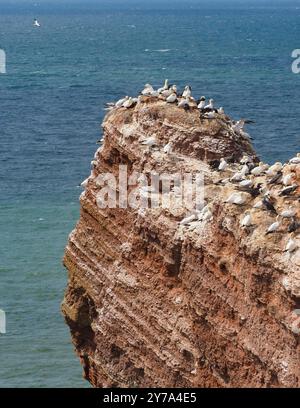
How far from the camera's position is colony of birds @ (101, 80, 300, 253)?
1182 inches

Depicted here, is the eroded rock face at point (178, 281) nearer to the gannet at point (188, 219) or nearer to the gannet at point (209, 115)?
the gannet at point (188, 219)

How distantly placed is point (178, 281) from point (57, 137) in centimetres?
6251

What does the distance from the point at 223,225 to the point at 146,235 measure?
3849 mm

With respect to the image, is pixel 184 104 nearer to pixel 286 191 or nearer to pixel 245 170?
pixel 245 170

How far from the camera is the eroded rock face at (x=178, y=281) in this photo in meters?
29.3

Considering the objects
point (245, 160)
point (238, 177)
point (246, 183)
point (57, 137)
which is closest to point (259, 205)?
point (246, 183)

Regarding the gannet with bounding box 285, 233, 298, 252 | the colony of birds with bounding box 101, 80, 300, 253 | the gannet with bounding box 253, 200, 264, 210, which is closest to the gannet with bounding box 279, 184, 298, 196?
the colony of birds with bounding box 101, 80, 300, 253

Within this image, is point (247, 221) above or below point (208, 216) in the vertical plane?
above

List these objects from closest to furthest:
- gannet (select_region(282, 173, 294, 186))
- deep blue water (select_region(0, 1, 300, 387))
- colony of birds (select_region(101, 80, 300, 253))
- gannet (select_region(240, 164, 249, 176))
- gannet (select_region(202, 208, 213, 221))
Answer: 1. colony of birds (select_region(101, 80, 300, 253))
2. gannet (select_region(202, 208, 213, 221))
3. gannet (select_region(282, 173, 294, 186))
4. gannet (select_region(240, 164, 249, 176))
5. deep blue water (select_region(0, 1, 300, 387))

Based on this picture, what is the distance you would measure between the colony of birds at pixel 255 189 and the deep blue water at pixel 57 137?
47.0ft

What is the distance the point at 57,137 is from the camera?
9531 centimetres

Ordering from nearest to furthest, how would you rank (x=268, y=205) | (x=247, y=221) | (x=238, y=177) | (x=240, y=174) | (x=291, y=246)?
(x=291, y=246)
(x=247, y=221)
(x=268, y=205)
(x=238, y=177)
(x=240, y=174)

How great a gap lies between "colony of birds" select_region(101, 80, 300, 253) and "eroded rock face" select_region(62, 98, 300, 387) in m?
0.12

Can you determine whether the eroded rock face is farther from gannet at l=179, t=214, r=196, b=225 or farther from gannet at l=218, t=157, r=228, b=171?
gannet at l=218, t=157, r=228, b=171
